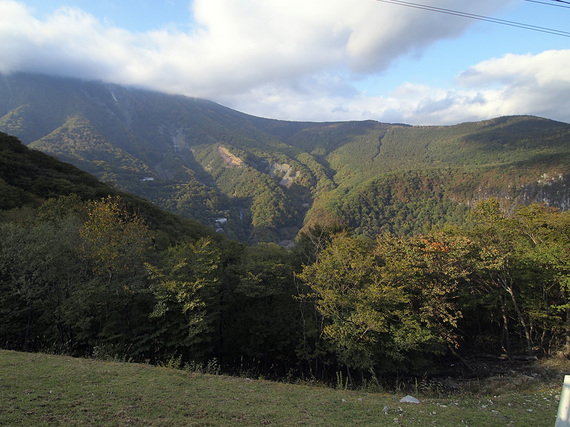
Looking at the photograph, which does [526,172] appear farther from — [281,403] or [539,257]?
[281,403]

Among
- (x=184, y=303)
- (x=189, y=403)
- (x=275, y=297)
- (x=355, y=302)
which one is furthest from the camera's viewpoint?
(x=275, y=297)

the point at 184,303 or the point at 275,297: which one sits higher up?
the point at 184,303

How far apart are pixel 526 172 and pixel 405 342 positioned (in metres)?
159

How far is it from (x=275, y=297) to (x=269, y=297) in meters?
0.46

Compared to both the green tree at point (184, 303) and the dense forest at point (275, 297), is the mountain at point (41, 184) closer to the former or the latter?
the dense forest at point (275, 297)

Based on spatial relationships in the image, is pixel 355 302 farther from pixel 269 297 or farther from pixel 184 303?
pixel 184 303

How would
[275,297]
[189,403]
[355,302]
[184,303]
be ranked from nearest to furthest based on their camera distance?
[189,403], [184,303], [355,302], [275,297]

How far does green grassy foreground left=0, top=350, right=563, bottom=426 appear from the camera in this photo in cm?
588

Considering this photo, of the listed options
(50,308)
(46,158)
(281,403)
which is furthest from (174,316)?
(46,158)

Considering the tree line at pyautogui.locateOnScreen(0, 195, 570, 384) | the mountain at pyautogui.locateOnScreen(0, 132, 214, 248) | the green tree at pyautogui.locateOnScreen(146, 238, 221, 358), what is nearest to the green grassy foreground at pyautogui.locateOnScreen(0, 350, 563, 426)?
the tree line at pyautogui.locateOnScreen(0, 195, 570, 384)

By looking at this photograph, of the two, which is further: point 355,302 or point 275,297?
point 275,297

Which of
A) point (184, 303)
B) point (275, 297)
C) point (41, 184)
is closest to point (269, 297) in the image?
point (275, 297)

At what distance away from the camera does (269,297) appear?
20234 mm

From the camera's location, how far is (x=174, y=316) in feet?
50.1
